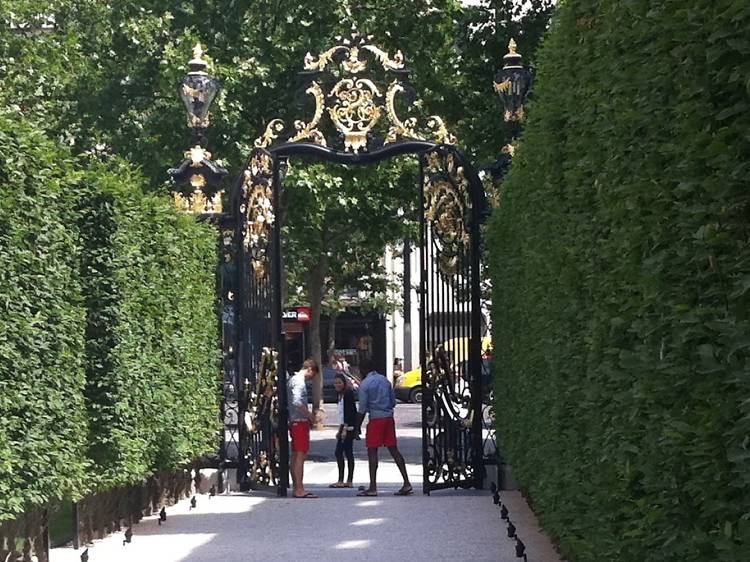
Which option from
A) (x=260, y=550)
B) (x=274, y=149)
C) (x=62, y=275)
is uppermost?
(x=274, y=149)

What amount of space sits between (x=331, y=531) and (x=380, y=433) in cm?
412

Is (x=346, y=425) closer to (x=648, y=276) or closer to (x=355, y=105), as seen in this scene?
(x=355, y=105)

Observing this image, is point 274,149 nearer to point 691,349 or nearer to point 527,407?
point 527,407

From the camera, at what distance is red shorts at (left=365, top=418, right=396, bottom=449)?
1820cm

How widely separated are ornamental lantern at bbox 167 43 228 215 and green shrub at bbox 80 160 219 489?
119cm

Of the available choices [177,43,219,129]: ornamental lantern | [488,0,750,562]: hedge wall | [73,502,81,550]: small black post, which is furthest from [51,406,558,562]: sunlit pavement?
[177,43,219,129]: ornamental lantern

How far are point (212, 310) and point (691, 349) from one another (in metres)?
13.7

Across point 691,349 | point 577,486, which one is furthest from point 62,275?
point 691,349

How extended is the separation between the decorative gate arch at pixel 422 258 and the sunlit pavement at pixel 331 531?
0.80 meters

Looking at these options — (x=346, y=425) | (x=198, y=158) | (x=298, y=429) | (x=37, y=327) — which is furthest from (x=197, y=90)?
(x=37, y=327)

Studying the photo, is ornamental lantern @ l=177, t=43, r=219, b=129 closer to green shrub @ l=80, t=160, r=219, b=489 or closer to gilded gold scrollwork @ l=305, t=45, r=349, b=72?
gilded gold scrollwork @ l=305, t=45, r=349, b=72

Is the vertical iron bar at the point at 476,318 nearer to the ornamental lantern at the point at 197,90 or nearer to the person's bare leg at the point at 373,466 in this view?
the person's bare leg at the point at 373,466

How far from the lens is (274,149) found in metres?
18.5

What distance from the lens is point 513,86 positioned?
1881 cm
